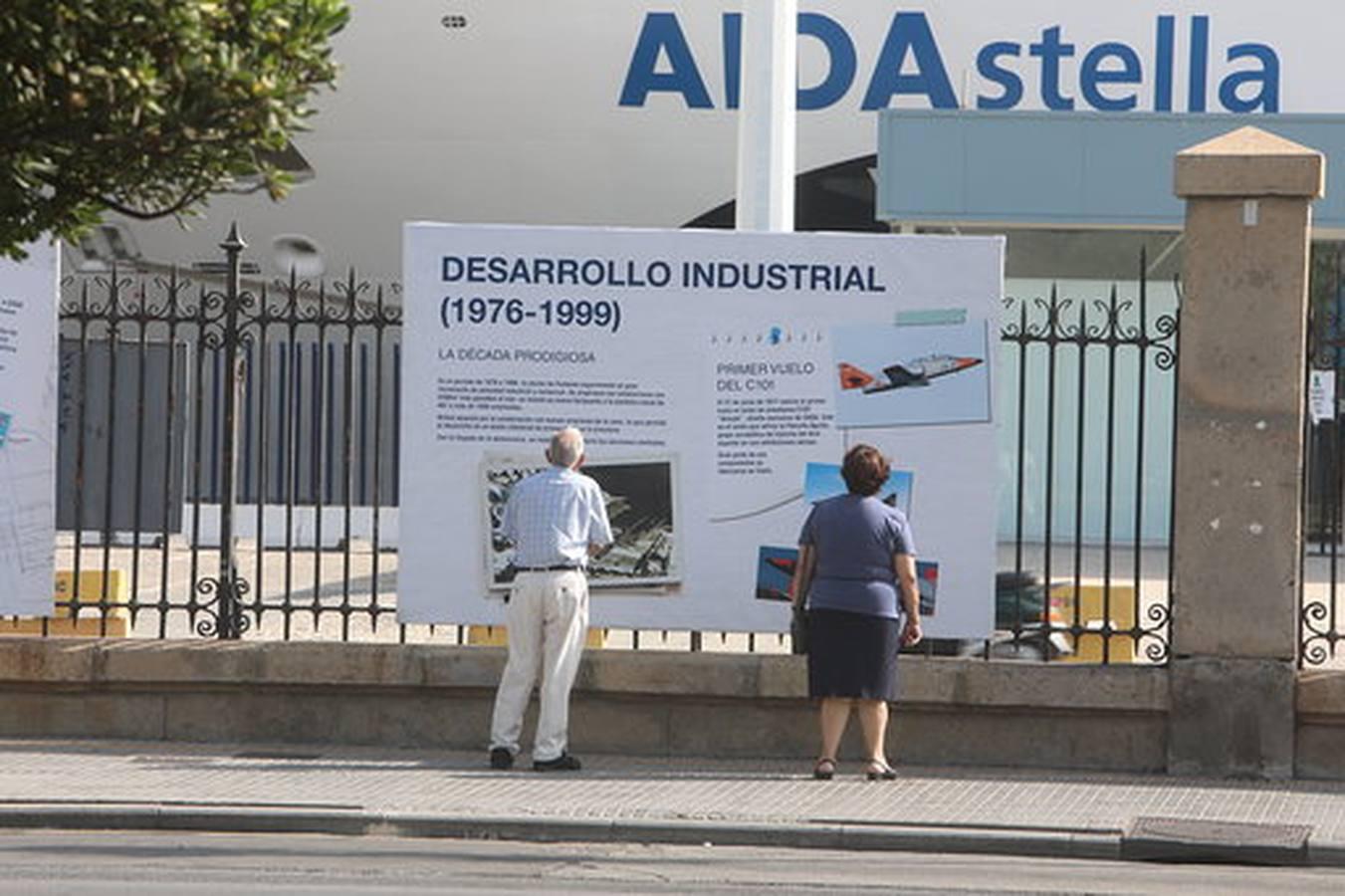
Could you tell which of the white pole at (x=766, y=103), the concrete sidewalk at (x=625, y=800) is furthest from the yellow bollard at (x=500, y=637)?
the white pole at (x=766, y=103)

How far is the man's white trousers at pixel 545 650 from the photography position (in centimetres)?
1305

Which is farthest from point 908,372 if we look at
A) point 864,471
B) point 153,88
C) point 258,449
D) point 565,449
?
point 153,88

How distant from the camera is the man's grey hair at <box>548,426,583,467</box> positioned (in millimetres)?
13102

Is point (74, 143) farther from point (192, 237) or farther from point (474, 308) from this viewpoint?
point (192, 237)

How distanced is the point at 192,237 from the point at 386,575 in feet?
47.2

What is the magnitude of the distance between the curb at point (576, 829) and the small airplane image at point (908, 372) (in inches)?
110

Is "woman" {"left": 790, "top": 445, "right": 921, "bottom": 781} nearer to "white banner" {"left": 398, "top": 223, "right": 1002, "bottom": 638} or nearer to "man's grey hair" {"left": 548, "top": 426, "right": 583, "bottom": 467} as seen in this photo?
"white banner" {"left": 398, "top": 223, "right": 1002, "bottom": 638}

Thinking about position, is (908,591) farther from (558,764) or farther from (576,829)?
(576,829)

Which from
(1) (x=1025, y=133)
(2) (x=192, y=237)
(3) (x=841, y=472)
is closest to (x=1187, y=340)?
(3) (x=841, y=472)

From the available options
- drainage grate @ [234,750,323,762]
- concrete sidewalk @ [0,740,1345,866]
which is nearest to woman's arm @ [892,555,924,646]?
concrete sidewalk @ [0,740,1345,866]

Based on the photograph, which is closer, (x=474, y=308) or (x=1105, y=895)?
(x=1105, y=895)

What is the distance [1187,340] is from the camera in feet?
43.9

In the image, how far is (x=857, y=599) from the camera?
1287cm

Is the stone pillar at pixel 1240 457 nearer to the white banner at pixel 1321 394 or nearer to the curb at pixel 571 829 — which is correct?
the white banner at pixel 1321 394
